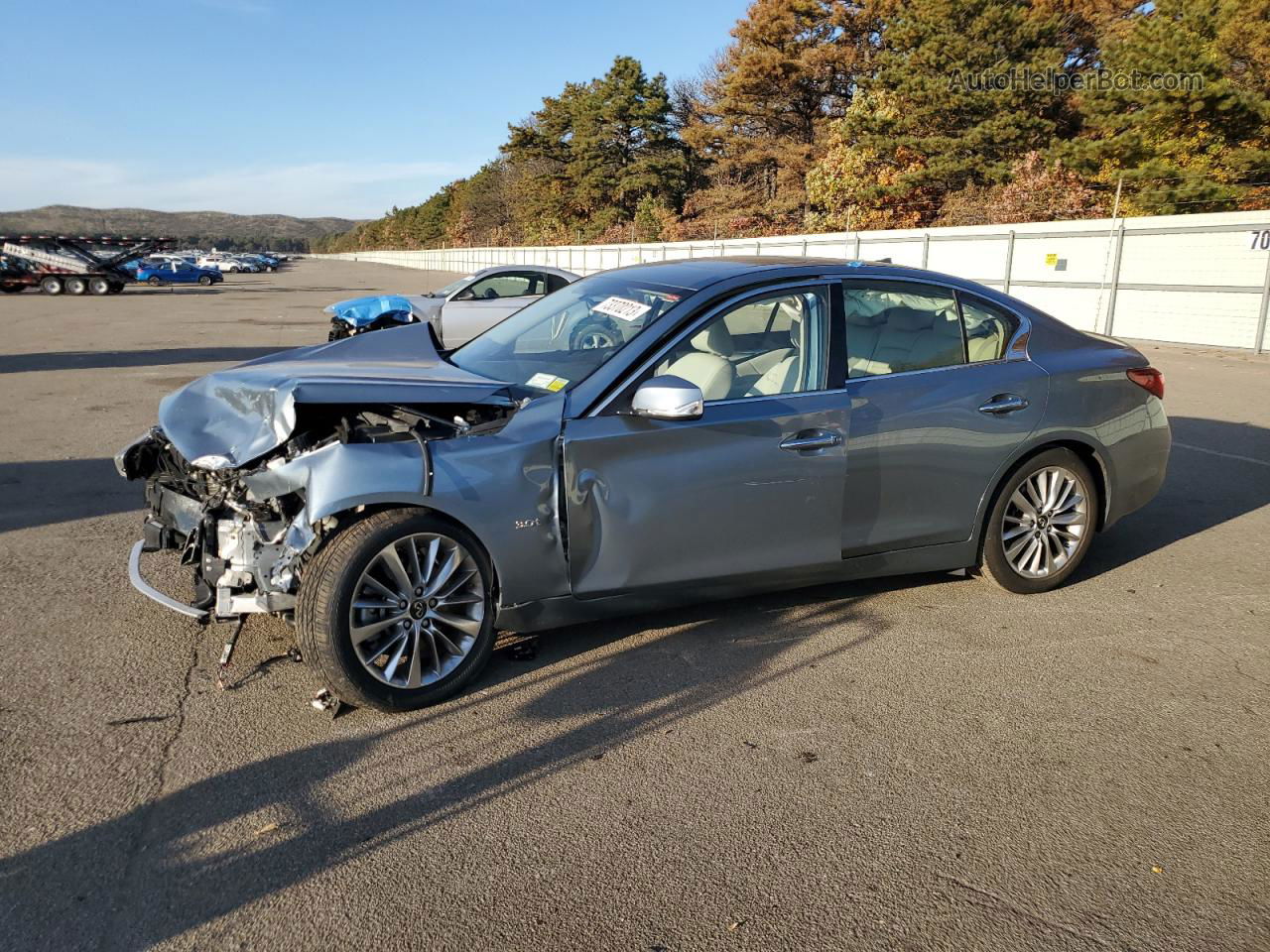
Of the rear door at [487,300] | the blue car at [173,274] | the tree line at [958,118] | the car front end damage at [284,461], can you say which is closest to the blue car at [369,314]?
the rear door at [487,300]

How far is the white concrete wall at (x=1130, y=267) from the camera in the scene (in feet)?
58.1

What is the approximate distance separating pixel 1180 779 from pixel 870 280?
2.48 meters

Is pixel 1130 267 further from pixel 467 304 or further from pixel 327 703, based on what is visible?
pixel 327 703

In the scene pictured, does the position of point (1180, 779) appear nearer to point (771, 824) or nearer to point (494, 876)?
point (771, 824)

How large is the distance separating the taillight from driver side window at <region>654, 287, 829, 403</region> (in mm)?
1916

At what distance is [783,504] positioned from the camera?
4.20 metres

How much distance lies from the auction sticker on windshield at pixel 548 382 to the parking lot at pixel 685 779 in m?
1.15

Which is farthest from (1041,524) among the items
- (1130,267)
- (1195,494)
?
Answer: (1130,267)

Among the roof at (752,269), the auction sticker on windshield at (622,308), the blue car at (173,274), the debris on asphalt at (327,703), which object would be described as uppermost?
the roof at (752,269)

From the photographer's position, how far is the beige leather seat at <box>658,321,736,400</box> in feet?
13.8

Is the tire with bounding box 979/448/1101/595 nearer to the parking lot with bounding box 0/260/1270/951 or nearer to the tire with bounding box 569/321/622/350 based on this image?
the parking lot with bounding box 0/260/1270/951

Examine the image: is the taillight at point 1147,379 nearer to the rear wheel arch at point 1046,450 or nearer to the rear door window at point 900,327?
the rear wheel arch at point 1046,450

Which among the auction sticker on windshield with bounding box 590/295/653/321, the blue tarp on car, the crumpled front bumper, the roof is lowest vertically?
the crumpled front bumper

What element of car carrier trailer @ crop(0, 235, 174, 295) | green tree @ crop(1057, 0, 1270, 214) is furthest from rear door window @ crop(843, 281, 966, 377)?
car carrier trailer @ crop(0, 235, 174, 295)
